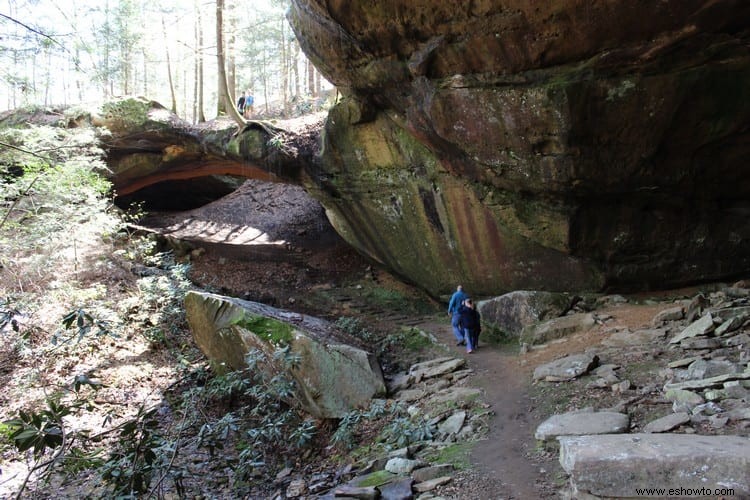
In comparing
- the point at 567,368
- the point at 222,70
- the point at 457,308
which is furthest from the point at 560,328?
the point at 222,70

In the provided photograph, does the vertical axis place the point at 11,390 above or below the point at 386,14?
below

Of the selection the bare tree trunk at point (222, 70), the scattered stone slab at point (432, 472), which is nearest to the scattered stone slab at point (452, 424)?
the scattered stone slab at point (432, 472)

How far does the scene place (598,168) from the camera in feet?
27.9

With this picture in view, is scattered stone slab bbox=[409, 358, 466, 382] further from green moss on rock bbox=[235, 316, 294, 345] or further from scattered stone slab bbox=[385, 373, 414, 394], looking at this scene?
green moss on rock bbox=[235, 316, 294, 345]

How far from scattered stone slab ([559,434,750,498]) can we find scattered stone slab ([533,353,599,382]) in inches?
112

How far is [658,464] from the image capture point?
3.27m

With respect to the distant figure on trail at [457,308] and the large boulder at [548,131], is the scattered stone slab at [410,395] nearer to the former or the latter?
the distant figure on trail at [457,308]

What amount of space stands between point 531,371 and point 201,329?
6.45 m

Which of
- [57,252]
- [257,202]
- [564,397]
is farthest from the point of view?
[257,202]

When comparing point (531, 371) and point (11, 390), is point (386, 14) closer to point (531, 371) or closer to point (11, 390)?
point (531, 371)

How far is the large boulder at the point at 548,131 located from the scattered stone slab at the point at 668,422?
16.4ft

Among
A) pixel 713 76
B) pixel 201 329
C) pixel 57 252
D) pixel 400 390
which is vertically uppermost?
pixel 713 76

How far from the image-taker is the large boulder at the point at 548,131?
286 inches

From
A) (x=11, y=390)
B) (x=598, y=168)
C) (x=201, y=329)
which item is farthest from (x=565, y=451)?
(x=11, y=390)
